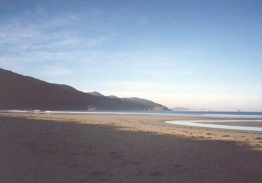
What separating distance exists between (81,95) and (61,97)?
2371cm

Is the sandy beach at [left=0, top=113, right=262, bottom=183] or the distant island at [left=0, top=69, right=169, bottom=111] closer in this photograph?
the sandy beach at [left=0, top=113, right=262, bottom=183]

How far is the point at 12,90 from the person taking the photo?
449ft

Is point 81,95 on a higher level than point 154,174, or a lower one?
higher

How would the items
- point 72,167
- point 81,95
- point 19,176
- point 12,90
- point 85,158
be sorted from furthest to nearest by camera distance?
point 81,95 < point 12,90 < point 85,158 < point 72,167 < point 19,176

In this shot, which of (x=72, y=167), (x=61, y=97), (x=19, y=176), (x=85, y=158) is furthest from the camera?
(x=61, y=97)

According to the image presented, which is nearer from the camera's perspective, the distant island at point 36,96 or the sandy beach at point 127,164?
the sandy beach at point 127,164

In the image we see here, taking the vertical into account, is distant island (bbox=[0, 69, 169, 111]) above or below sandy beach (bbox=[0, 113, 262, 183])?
above

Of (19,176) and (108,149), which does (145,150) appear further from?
(19,176)

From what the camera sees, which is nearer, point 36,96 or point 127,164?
point 127,164

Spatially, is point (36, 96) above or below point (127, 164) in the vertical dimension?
above

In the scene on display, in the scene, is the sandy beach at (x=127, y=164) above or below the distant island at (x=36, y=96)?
Result: below

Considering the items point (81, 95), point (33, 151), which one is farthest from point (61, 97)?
point (33, 151)

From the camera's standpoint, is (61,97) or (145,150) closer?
(145,150)

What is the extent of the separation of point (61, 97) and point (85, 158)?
16202 cm
